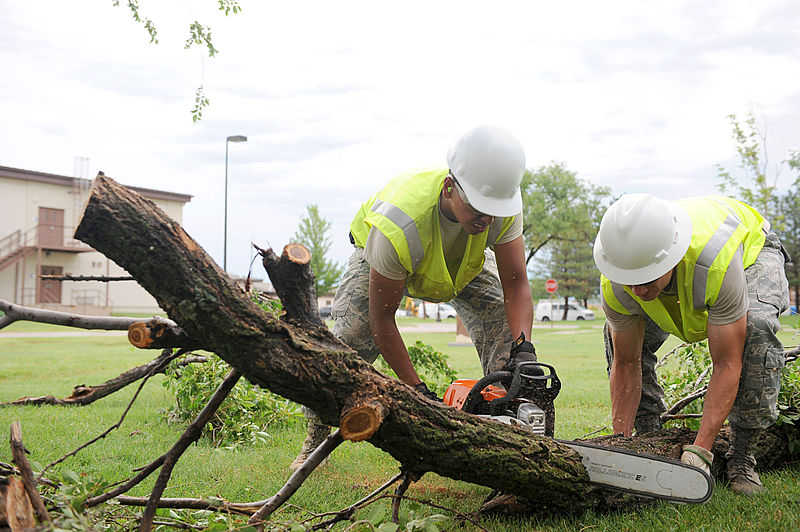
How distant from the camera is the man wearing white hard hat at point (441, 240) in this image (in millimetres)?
2969

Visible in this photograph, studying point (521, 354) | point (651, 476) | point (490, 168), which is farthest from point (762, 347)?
point (490, 168)

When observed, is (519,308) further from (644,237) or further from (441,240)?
(644,237)

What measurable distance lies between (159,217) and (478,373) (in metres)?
8.48

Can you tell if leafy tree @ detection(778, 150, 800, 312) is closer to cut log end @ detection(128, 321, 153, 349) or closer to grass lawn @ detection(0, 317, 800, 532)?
grass lawn @ detection(0, 317, 800, 532)

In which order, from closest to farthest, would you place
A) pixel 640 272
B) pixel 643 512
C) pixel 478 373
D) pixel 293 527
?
pixel 293 527
pixel 643 512
pixel 640 272
pixel 478 373

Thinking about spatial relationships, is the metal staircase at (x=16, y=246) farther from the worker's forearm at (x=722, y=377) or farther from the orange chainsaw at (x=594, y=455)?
the worker's forearm at (x=722, y=377)

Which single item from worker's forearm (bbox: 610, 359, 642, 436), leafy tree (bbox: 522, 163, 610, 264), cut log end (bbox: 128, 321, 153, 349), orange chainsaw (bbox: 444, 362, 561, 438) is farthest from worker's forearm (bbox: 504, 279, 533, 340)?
leafy tree (bbox: 522, 163, 610, 264)

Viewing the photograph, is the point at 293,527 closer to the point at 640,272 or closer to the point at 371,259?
the point at 371,259

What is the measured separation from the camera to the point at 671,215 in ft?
9.62

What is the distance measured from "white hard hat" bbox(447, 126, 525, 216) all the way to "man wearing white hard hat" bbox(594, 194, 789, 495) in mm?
526

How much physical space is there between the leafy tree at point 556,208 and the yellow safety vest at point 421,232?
3005 centimetres

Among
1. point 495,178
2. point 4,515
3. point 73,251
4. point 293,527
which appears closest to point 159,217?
point 4,515

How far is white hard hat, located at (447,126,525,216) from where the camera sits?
2936 mm

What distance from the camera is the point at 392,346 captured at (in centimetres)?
324
